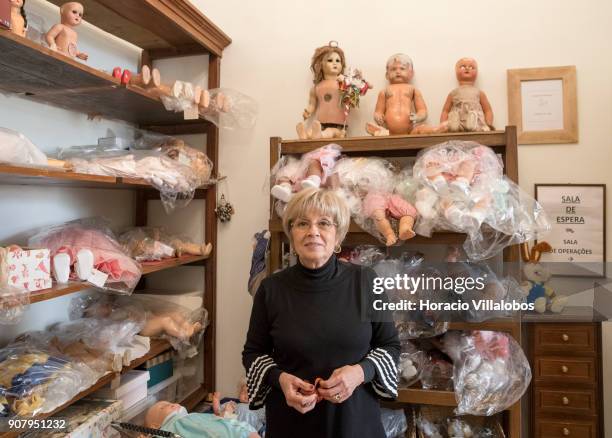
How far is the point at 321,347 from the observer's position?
3.28ft

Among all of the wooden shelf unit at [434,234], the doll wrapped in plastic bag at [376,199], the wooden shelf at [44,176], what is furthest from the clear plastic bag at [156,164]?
the doll wrapped in plastic bag at [376,199]

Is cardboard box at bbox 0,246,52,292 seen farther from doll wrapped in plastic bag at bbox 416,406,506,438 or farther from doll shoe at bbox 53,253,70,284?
doll wrapped in plastic bag at bbox 416,406,506,438

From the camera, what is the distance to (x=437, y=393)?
4.83 feet

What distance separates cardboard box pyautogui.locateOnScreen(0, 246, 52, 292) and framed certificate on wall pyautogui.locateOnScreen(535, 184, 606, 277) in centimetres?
180

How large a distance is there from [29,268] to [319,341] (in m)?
0.82

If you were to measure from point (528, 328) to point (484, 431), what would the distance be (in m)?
0.43

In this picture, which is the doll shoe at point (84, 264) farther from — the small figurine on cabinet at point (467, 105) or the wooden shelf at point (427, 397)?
the small figurine on cabinet at point (467, 105)

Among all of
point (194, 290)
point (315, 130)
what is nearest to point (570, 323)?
point (315, 130)

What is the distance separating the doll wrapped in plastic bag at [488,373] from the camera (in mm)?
1436

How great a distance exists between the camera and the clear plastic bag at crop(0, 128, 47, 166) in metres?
1.06

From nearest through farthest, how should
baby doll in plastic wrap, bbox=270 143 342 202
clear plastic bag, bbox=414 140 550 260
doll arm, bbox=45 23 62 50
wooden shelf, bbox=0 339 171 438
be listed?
wooden shelf, bbox=0 339 171 438 < doll arm, bbox=45 23 62 50 < clear plastic bag, bbox=414 140 550 260 < baby doll in plastic wrap, bbox=270 143 342 202

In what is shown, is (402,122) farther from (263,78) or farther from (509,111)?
(263,78)

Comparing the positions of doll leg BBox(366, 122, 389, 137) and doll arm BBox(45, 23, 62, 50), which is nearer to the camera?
doll arm BBox(45, 23, 62, 50)

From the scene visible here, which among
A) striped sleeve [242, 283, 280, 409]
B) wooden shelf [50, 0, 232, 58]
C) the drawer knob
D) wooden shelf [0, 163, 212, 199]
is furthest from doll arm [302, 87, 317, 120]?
the drawer knob
